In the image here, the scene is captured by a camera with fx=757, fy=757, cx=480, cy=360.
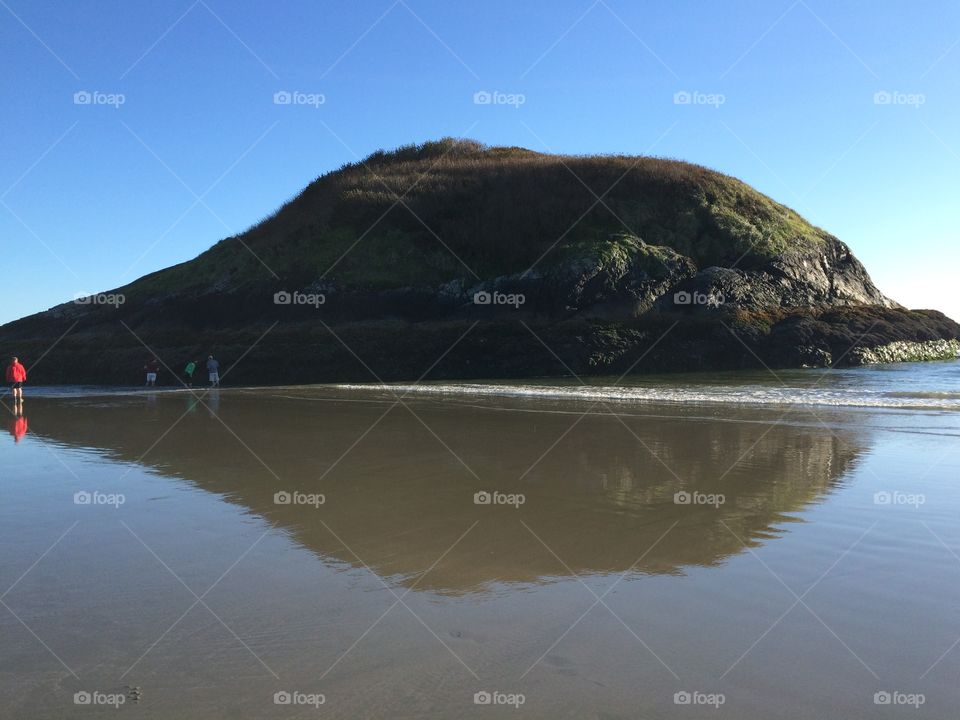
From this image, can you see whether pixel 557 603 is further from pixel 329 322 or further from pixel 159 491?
pixel 329 322

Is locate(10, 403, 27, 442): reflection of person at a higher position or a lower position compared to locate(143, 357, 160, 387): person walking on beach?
lower

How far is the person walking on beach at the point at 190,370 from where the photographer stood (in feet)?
102

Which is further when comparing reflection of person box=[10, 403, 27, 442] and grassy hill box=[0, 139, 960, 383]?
grassy hill box=[0, 139, 960, 383]

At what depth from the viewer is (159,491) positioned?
8234 mm

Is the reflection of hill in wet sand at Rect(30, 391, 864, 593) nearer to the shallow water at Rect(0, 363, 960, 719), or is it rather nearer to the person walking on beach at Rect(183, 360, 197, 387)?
the shallow water at Rect(0, 363, 960, 719)

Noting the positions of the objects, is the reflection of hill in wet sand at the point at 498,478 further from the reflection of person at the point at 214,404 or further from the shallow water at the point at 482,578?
the reflection of person at the point at 214,404

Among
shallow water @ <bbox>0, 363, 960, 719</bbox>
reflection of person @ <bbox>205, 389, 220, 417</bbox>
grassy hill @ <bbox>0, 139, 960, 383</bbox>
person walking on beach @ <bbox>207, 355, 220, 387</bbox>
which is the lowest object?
shallow water @ <bbox>0, 363, 960, 719</bbox>

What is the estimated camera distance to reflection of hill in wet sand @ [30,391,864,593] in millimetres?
5895

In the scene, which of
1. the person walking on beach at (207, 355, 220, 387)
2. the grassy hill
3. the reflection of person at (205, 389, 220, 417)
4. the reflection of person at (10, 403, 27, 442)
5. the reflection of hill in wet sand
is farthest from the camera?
the grassy hill

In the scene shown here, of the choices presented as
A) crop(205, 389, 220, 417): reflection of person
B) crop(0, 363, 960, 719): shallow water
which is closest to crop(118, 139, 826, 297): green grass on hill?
crop(205, 389, 220, 417): reflection of person

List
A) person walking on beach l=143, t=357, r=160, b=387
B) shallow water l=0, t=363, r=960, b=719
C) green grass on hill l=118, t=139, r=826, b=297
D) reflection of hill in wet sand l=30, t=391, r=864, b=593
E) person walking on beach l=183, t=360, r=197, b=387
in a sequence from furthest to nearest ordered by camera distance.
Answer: green grass on hill l=118, t=139, r=826, b=297 → person walking on beach l=183, t=360, r=197, b=387 → person walking on beach l=143, t=357, r=160, b=387 → reflection of hill in wet sand l=30, t=391, r=864, b=593 → shallow water l=0, t=363, r=960, b=719

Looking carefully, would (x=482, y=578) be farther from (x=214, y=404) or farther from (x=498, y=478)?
(x=214, y=404)

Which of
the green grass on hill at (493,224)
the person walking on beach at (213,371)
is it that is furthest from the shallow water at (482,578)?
the green grass on hill at (493,224)

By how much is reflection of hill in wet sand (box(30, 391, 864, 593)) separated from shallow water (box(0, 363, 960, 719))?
46 millimetres
